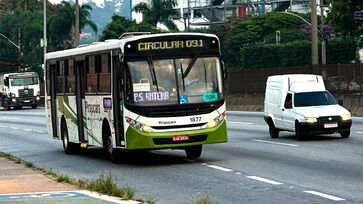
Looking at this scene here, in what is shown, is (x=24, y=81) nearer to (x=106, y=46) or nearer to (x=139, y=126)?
(x=106, y=46)

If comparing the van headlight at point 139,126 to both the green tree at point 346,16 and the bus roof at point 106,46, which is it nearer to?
the bus roof at point 106,46

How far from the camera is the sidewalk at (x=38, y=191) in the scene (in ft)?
40.4

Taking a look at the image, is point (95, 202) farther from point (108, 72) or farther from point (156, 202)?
point (108, 72)

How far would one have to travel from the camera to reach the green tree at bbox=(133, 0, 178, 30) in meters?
138

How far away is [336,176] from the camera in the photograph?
1599cm

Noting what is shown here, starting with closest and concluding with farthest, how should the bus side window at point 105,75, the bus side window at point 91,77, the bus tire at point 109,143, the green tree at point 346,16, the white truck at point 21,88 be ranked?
the bus side window at point 105,75
the bus tire at point 109,143
the bus side window at point 91,77
the green tree at point 346,16
the white truck at point 21,88

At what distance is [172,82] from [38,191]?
19.2ft

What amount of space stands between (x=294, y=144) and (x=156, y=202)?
474 inches

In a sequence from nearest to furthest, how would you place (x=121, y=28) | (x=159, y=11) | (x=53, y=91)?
(x=53, y=91)
(x=121, y=28)
(x=159, y=11)

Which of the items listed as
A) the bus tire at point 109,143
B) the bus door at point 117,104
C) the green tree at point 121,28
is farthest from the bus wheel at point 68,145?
the green tree at point 121,28

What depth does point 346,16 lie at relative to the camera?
178ft

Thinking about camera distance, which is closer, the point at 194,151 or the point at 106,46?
the point at 106,46

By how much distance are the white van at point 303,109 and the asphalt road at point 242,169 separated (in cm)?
42

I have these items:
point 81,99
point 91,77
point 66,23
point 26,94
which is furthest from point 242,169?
point 66,23
